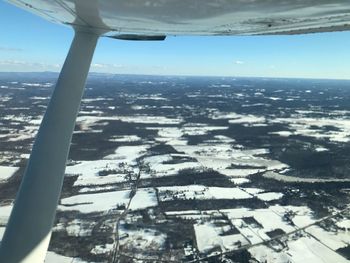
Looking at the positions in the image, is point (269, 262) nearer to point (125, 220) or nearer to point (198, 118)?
point (125, 220)

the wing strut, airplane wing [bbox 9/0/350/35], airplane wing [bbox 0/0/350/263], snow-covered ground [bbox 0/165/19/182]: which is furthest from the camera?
snow-covered ground [bbox 0/165/19/182]

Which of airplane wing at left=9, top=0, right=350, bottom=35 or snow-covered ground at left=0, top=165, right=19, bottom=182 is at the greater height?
airplane wing at left=9, top=0, right=350, bottom=35

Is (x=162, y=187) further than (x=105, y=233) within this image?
Yes

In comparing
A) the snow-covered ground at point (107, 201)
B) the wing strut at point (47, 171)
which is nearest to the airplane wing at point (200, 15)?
the wing strut at point (47, 171)

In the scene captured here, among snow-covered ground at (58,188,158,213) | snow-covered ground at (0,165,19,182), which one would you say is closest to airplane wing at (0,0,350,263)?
snow-covered ground at (58,188,158,213)

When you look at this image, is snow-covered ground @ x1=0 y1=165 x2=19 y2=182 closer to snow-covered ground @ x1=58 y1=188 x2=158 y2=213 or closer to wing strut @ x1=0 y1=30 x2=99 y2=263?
snow-covered ground @ x1=58 y1=188 x2=158 y2=213

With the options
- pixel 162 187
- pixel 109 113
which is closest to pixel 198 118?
pixel 109 113

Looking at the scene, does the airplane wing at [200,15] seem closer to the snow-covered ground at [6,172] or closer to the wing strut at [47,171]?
the wing strut at [47,171]
